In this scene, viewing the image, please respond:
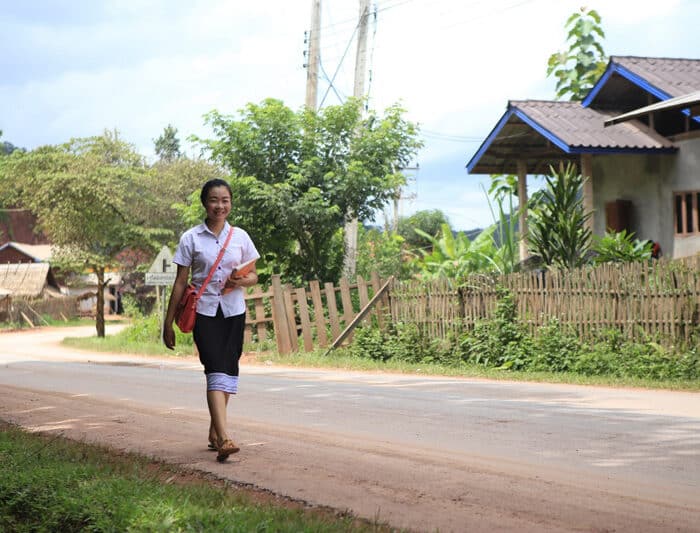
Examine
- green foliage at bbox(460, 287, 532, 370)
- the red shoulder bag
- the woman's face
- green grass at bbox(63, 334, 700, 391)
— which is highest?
the woman's face

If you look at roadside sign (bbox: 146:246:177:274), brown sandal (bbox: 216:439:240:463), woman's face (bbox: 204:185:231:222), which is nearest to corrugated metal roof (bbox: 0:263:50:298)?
roadside sign (bbox: 146:246:177:274)

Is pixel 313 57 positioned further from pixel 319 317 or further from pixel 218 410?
pixel 218 410

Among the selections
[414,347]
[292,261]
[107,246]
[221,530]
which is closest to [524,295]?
[414,347]

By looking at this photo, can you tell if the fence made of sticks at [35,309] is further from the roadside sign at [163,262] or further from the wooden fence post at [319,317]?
the wooden fence post at [319,317]

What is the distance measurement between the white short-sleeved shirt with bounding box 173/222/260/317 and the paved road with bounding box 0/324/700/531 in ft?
3.84

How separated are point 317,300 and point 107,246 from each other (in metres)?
24.3

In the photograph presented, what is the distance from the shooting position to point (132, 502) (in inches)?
195

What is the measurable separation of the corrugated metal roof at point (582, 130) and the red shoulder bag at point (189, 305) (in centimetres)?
1529

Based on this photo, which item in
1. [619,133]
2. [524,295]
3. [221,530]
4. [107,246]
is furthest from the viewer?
[107,246]

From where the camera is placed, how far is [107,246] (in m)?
42.0

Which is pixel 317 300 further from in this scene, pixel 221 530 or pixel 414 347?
pixel 221 530

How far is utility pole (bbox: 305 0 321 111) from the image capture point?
25.3 m

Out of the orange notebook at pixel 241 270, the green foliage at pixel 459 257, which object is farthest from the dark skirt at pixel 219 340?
the green foliage at pixel 459 257

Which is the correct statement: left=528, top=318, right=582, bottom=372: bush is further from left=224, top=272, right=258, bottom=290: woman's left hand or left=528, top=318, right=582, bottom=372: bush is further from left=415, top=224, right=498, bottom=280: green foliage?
left=224, top=272, right=258, bottom=290: woman's left hand
